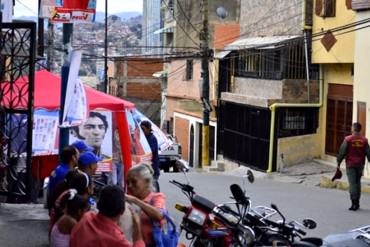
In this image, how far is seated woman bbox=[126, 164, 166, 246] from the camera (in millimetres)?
5957

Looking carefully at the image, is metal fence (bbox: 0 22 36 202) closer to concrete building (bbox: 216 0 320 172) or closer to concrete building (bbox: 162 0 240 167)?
concrete building (bbox: 216 0 320 172)

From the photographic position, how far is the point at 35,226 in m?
10.5

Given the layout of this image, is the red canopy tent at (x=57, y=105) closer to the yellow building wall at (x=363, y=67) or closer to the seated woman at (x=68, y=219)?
the seated woman at (x=68, y=219)

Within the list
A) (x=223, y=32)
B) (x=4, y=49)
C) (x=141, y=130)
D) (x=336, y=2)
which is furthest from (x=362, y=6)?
(x=223, y=32)

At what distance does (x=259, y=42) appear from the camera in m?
30.4

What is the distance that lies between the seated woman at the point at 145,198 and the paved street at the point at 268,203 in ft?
12.4

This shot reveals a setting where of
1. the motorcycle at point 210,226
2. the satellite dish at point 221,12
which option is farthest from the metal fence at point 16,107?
the satellite dish at point 221,12

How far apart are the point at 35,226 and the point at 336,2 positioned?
17518 millimetres

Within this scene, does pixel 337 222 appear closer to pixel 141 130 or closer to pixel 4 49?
pixel 141 130

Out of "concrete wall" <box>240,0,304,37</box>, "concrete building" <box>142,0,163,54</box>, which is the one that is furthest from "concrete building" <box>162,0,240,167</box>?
"concrete building" <box>142,0,163,54</box>

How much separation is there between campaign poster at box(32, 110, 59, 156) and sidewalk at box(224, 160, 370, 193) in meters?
10.7

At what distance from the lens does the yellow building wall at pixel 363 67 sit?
2127 centimetres

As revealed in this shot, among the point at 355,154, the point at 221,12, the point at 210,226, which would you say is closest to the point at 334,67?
the point at 355,154

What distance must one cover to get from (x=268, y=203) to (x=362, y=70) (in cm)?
755
